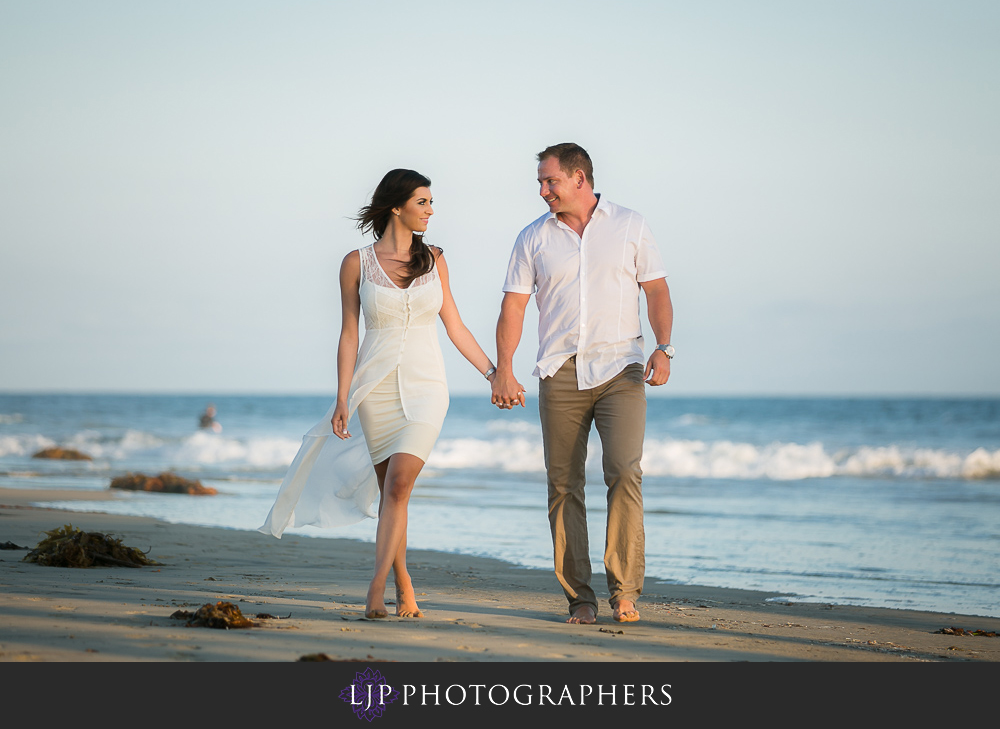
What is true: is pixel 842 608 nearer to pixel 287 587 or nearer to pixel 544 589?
pixel 544 589

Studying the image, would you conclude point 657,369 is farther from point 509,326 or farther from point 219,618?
point 219,618

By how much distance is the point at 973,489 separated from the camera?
567 inches

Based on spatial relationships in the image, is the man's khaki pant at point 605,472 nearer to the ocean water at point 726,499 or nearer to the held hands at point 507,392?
the held hands at point 507,392

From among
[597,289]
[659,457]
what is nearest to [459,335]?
[597,289]

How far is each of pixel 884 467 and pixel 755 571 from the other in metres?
14.1

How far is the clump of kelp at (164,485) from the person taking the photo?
11953mm

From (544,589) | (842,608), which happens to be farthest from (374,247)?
(842,608)

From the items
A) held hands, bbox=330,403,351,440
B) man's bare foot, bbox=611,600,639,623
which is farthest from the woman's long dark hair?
man's bare foot, bbox=611,600,639,623

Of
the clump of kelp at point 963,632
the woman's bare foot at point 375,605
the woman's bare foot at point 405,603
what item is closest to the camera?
the woman's bare foot at point 375,605

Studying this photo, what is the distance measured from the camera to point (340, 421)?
13.9 ft

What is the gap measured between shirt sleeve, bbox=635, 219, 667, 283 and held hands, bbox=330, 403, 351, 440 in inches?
61.4
